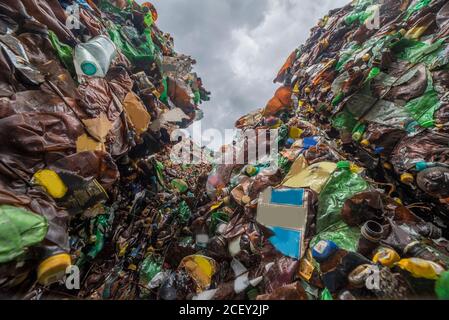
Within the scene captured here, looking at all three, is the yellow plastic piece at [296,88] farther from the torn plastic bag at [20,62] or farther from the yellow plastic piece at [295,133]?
the torn plastic bag at [20,62]

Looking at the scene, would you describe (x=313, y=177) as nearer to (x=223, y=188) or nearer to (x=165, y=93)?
(x=223, y=188)

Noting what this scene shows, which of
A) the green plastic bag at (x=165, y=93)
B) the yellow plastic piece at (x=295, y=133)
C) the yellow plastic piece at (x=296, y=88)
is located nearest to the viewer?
the yellow plastic piece at (x=295, y=133)

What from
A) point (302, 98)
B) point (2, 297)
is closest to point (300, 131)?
point (302, 98)

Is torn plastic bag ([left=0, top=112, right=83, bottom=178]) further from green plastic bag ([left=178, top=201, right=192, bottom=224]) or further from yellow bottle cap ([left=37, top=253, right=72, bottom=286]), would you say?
green plastic bag ([left=178, top=201, right=192, bottom=224])

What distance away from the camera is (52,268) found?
1561mm

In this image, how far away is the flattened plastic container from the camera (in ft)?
9.03

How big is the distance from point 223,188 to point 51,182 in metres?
2.78

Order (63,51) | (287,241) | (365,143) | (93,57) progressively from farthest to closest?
(365,143), (93,57), (63,51), (287,241)

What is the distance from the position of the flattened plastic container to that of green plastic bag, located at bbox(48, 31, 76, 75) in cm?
10

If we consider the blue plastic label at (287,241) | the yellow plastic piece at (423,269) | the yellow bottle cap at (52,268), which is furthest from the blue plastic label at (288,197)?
the yellow bottle cap at (52,268)

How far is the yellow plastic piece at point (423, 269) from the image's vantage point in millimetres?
1238

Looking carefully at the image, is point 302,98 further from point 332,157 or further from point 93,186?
point 93,186

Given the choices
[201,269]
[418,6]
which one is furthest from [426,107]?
[201,269]

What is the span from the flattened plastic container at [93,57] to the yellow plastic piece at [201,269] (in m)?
2.95
